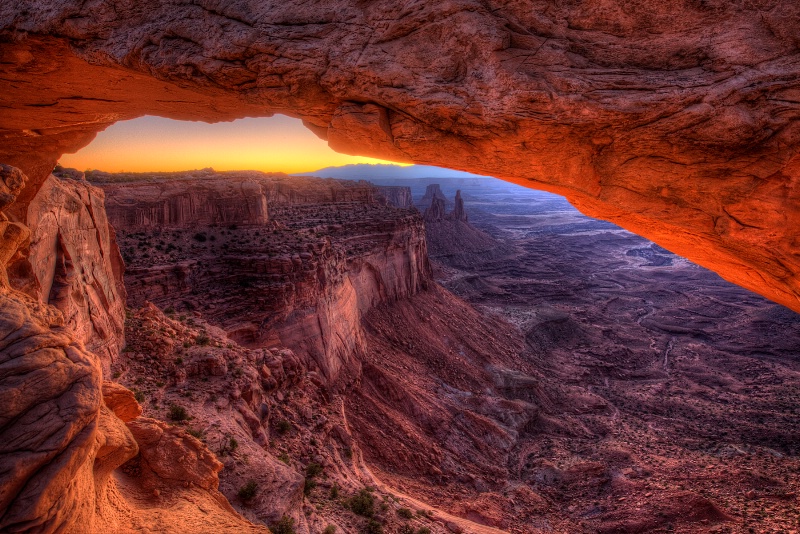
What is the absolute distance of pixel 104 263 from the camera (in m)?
10.4

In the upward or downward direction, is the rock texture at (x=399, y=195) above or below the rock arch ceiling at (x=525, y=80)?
above

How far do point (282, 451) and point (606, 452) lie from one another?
1550 centimetres

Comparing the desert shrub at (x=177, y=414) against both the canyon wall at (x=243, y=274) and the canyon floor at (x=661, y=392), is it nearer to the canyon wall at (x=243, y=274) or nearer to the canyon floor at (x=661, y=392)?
the canyon wall at (x=243, y=274)

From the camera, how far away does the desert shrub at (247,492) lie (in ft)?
24.2

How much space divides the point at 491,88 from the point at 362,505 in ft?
28.9

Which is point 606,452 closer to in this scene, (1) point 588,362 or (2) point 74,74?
(1) point 588,362

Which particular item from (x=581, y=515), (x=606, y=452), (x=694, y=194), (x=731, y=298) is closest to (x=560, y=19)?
(x=694, y=194)

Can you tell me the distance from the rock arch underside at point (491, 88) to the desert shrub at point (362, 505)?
5.70 meters

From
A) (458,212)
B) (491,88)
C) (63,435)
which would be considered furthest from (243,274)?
(458,212)

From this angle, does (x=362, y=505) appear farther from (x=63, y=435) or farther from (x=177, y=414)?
(x=63, y=435)

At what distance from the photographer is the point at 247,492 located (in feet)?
24.3

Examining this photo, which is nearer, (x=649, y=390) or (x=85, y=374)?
(x=85, y=374)

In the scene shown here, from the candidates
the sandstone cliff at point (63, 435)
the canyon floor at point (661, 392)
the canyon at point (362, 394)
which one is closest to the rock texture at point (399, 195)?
the canyon floor at point (661, 392)

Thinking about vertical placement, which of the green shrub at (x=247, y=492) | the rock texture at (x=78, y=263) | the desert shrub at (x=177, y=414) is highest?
the rock texture at (x=78, y=263)
